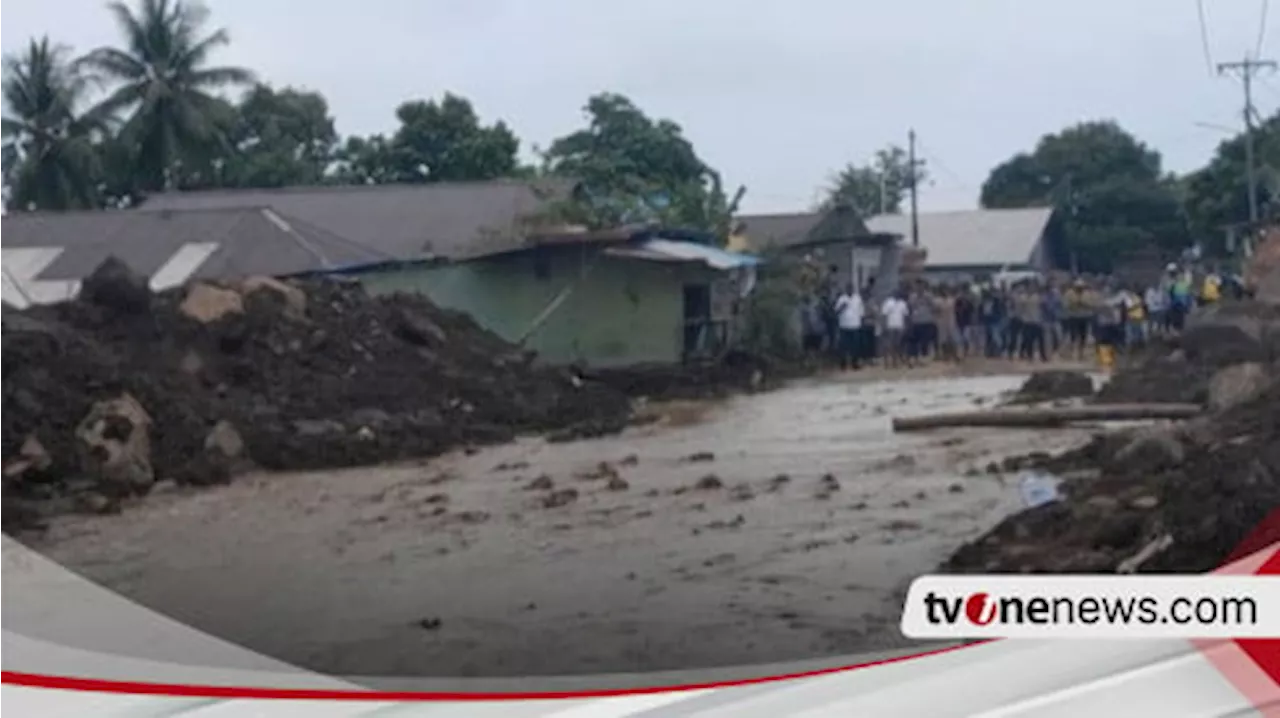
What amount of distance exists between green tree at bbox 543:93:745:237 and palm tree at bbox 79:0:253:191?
303mm

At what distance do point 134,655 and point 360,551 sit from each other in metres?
0.21

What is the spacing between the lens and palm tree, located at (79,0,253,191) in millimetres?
1427

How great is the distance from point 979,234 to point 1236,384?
28cm

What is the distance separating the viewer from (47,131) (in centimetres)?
143

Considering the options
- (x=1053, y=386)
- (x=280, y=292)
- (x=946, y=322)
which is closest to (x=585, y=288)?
(x=280, y=292)

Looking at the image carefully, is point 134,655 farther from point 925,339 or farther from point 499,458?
point 925,339

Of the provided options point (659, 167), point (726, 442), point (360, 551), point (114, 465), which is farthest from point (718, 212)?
point (114, 465)

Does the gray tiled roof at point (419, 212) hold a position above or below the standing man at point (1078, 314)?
above

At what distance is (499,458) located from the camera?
63.1 inches

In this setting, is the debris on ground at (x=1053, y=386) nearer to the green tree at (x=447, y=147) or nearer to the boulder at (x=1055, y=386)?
the boulder at (x=1055, y=386)

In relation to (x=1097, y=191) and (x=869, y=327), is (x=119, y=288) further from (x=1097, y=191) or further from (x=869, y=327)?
(x=1097, y=191)

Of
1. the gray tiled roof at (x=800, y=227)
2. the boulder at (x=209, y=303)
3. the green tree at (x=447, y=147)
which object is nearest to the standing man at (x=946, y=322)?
the gray tiled roof at (x=800, y=227)

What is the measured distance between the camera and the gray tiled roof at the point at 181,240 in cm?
146

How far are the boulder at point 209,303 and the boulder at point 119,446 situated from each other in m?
0.11
